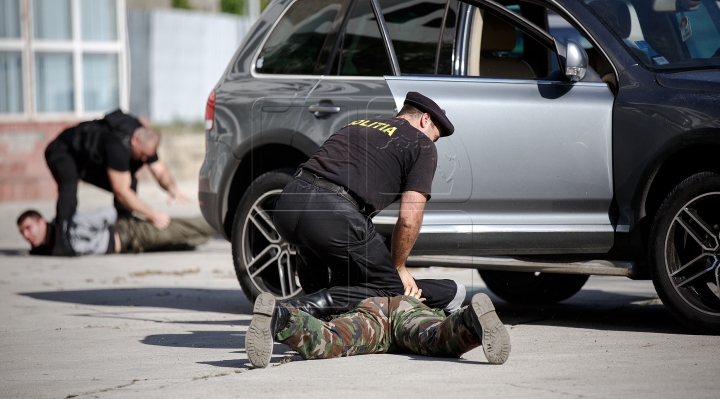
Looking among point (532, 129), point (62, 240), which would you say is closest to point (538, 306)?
point (532, 129)

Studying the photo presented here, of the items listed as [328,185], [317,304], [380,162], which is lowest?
[317,304]

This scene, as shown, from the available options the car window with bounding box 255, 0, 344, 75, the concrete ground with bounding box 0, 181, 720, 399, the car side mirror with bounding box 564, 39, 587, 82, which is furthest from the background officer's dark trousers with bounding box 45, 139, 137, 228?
the car side mirror with bounding box 564, 39, 587, 82

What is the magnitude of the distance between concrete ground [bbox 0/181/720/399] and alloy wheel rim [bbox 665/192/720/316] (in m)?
0.22

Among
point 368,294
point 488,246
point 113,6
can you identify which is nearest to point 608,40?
point 488,246

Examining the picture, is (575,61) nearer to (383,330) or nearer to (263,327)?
(383,330)

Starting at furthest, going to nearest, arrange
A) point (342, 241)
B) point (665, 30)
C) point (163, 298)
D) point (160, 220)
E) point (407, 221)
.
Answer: point (160, 220), point (163, 298), point (665, 30), point (342, 241), point (407, 221)

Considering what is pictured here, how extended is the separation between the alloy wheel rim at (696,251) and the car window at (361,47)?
1.98m

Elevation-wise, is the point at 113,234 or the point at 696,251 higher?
the point at 696,251

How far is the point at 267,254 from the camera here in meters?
6.57

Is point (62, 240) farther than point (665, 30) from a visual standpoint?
Yes

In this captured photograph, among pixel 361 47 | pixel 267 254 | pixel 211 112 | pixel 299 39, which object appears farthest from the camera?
pixel 211 112

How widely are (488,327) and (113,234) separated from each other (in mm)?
6864

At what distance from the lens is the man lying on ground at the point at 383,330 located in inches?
171

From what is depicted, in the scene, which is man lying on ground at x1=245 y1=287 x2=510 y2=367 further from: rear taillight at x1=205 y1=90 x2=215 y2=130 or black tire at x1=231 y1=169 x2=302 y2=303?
rear taillight at x1=205 y1=90 x2=215 y2=130
